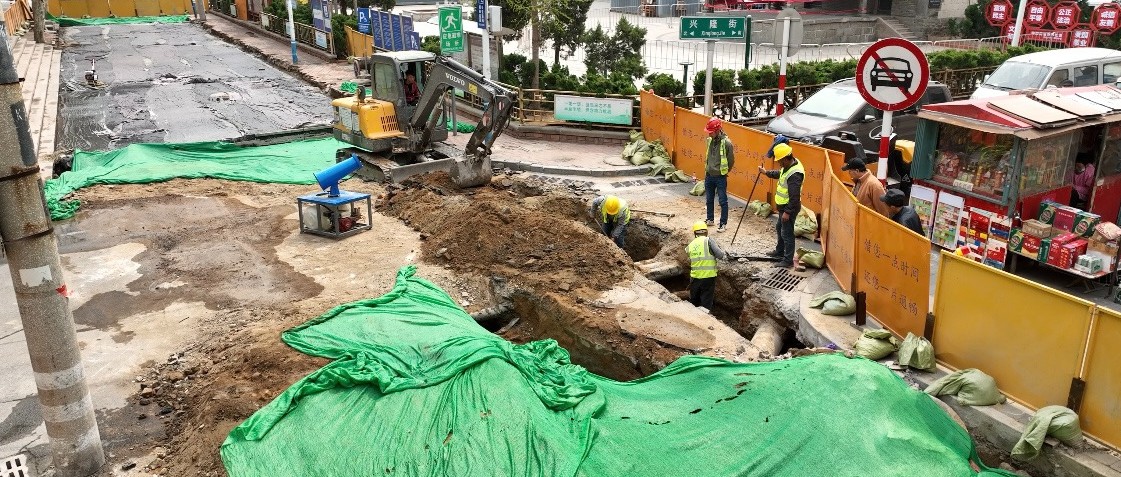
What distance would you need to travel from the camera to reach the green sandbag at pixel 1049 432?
651 centimetres

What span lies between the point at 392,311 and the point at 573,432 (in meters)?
3.39

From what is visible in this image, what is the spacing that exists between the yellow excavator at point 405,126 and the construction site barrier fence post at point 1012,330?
8559mm

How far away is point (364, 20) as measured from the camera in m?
28.3

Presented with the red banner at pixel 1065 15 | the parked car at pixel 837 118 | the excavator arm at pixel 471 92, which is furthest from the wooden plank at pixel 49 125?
the red banner at pixel 1065 15

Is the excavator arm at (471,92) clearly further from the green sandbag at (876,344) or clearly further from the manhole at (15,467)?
the manhole at (15,467)

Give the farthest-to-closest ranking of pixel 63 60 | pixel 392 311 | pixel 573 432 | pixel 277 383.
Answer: pixel 63 60 < pixel 392 311 < pixel 277 383 < pixel 573 432

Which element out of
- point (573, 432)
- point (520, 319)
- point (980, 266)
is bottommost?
point (520, 319)

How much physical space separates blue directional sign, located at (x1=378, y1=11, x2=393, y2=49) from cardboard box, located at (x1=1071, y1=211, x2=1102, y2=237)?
1945cm

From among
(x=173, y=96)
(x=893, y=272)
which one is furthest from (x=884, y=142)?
(x=173, y=96)

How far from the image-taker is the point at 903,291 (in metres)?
8.38

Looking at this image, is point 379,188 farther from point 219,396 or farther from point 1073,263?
point 1073,263

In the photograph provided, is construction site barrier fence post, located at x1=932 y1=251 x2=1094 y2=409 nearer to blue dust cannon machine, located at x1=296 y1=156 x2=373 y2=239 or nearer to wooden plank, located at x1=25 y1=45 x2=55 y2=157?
blue dust cannon machine, located at x1=296 y1=156 x2=373 y2=239

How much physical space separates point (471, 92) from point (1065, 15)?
72.2 ft

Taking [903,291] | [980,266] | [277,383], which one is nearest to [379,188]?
[277,383]
